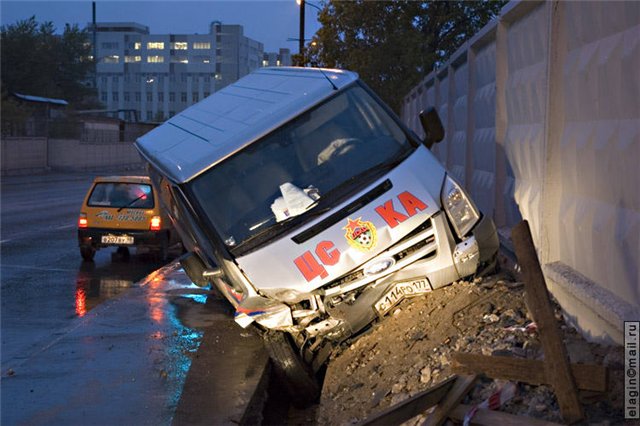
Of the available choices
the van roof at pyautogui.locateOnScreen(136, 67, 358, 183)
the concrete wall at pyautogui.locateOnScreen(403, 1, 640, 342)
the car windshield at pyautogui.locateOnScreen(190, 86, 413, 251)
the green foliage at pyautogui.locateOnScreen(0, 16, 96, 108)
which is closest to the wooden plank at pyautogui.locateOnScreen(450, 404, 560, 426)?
the concrete wall at pyautogui.locateOnScreen(403, 1, 640, 342)

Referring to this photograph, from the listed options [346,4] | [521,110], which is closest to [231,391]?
[521,110]

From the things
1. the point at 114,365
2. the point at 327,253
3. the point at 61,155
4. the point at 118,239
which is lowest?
A: the point at 61,155

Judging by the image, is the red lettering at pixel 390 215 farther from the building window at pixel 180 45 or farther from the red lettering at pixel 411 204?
the building window at pixel 180 45

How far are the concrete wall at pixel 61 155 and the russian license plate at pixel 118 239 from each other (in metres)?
27.6

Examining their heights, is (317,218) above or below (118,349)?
above

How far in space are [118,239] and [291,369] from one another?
8.89 metres

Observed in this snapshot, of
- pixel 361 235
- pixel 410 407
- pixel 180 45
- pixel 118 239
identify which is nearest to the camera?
pixel 410 407

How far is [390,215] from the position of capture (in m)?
7.57

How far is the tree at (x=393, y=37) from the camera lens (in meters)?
33.7

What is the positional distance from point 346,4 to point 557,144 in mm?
29437

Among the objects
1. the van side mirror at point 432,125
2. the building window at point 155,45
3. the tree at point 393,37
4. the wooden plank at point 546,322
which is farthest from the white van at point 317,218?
the building window at point 155,45

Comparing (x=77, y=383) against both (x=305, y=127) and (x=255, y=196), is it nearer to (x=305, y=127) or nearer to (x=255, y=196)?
(x=255, y=196)

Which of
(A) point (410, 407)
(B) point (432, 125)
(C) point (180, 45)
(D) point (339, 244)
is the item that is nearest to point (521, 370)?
(A) point (410, 407)

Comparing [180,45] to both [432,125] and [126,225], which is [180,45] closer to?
[126,225]
